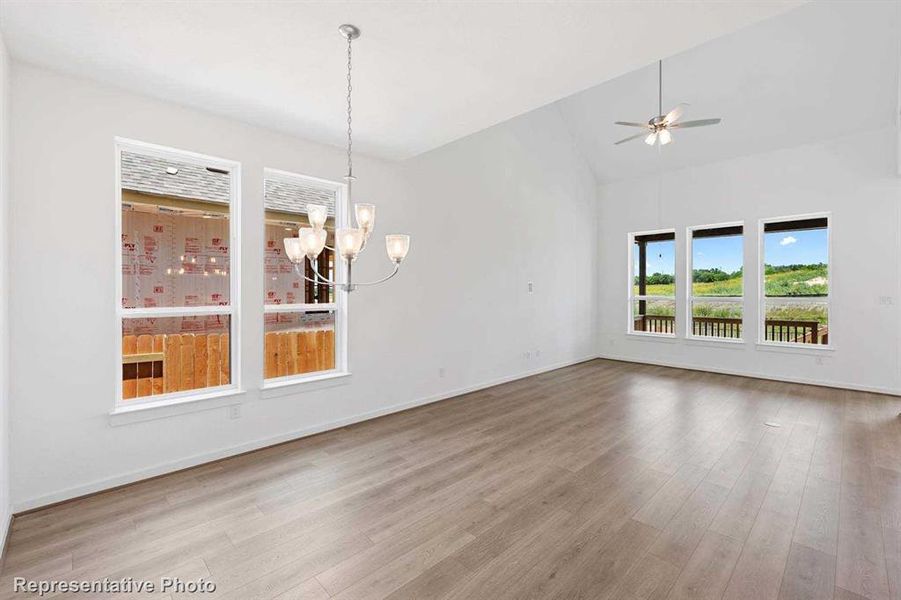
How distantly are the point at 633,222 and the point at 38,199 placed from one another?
816 cm

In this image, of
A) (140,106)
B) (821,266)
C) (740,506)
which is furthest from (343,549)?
(821,266)

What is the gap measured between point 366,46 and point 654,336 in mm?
7043

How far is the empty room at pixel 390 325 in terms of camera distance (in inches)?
84.4

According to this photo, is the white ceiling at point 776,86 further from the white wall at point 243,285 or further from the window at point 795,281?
the white wall at point 243,285

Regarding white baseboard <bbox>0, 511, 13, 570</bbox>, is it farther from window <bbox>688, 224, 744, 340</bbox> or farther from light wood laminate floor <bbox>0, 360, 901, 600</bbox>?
window <bbox>688, 224, 744, 340</bbox>

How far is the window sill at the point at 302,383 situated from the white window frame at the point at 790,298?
646 centimetres

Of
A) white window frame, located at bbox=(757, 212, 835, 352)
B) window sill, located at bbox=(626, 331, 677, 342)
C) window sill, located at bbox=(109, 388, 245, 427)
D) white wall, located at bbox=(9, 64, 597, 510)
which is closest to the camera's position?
white wall, located at bbox=(9, 64, 597, 510)

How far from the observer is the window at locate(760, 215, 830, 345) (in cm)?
602

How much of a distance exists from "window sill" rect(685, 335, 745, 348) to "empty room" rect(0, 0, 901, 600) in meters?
0.70

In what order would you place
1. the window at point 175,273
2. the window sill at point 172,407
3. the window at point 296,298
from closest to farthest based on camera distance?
1. the window sill at point 172,407
2. the window at point 175,273
3. the window at point 296,298

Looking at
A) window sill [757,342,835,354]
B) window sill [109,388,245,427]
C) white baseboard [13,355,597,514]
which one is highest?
window sill [757,342,835,354]

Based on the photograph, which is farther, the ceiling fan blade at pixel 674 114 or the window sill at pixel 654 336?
the window sill at pixel 654 336

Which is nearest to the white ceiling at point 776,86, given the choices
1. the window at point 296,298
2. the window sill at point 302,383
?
the window at point 296,298

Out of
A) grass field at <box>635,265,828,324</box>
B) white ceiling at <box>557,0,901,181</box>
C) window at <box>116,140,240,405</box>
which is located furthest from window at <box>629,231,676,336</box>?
window at <box>116,140,240,405</box>
